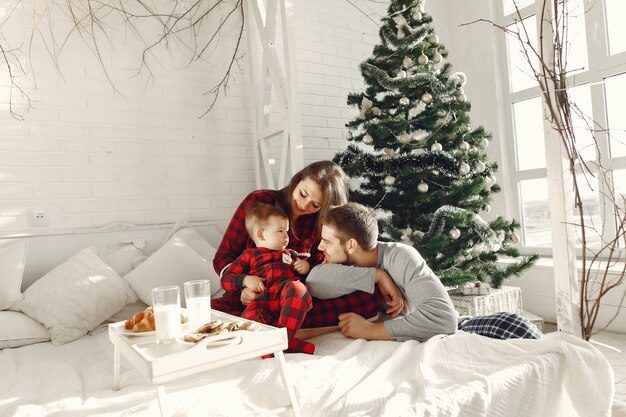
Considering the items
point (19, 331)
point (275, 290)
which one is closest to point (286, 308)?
point (275, 290)

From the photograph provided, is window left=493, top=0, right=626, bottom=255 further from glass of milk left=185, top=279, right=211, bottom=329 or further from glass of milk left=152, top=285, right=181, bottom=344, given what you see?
glass of milk left=152, top=285, right=181, bottom=344

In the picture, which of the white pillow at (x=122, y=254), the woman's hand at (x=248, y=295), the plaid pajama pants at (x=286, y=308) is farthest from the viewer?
the white pillow at (x=122, y=254)

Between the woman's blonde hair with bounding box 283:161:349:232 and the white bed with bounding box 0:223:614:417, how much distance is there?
659mm

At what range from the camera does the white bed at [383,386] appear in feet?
4.13

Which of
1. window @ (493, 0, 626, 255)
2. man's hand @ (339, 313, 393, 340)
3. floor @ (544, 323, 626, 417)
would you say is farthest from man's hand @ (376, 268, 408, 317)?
window @ (493, 0, 626, 255)

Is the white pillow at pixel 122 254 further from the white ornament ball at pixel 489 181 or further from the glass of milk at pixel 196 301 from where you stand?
the white ornament ball at pixel 489 181

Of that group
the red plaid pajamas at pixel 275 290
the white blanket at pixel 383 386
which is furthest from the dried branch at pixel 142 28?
the white blanket at pixel 383 386

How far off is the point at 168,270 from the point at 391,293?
1257 mm

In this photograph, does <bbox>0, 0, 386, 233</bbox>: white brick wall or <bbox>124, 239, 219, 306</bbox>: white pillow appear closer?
<bbox>124, 239, 219, 306</bbox>: white pillow

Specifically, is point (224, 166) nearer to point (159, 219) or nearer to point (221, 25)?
point (159, 219)

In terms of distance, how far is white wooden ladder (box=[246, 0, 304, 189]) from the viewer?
3.04 metres

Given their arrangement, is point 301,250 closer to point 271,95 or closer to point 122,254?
point 122,254

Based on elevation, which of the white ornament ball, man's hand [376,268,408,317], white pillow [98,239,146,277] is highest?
the white ornament ball

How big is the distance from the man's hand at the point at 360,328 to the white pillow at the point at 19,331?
138 cm
